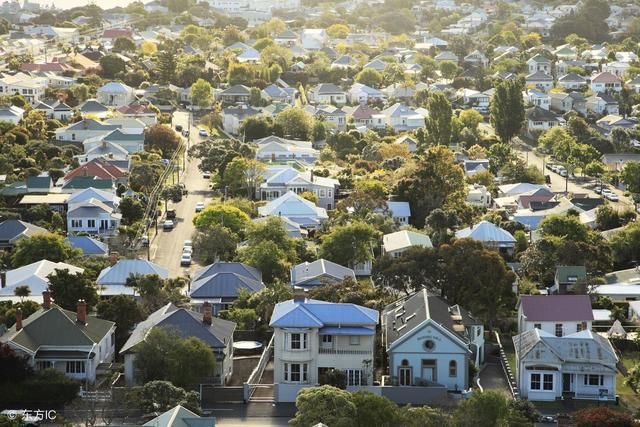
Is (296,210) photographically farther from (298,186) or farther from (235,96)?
(235,96)

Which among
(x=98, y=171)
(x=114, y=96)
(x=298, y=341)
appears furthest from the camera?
(x=114, y=96)

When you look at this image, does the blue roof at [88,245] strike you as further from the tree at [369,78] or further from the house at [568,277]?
the tree at [369,78]

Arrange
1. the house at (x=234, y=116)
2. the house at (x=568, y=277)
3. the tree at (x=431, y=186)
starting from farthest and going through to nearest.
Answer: the house at (x=234, y=116), the tree at (x=431, y=186), the house at (x=568, y=277)

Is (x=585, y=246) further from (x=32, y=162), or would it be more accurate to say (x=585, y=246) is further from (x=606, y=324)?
(x=32, y=162)

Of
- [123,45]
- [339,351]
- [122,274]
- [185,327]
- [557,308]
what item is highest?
[123,45]

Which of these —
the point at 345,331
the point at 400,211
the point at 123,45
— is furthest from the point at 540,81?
the point at 345,331

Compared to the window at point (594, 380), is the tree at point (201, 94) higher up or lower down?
higher up

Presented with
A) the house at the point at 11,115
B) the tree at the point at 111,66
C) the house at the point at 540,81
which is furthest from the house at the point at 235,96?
the house at the point at 540,81
